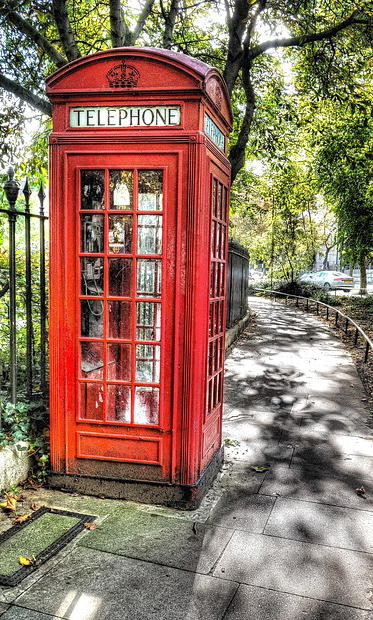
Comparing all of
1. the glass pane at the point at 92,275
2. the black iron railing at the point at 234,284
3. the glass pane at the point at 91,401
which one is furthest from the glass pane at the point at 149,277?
the black iron railing at the point at 234,284

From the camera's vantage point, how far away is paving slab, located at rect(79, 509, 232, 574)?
320 cm

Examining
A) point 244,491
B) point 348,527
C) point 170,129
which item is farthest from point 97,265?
point 348,527

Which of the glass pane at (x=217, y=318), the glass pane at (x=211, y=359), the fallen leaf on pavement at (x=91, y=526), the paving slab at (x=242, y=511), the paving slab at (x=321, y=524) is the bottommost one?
the paving slab at (x=321, y=524)

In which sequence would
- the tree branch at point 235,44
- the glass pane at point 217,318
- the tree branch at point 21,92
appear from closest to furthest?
the glass pane at point 217,318
the tree branch at point 21,92
the tree branch at point 235,44

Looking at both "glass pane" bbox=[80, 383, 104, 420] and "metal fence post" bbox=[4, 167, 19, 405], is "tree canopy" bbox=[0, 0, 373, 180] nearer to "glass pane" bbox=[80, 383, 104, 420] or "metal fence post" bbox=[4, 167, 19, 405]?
"metal fence post" bbox=[4, 167, 19, 405]

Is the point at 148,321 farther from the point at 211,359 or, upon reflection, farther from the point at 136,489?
the point at 136,489

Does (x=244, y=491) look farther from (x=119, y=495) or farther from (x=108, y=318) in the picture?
(x=108, y=318)

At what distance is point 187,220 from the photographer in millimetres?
3697

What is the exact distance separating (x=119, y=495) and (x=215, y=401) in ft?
3.82

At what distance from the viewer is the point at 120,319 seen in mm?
3895

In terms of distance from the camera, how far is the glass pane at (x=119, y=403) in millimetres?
3914

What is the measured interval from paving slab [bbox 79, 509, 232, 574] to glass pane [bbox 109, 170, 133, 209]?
2284 millimetres

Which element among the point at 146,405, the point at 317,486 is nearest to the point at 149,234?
the point at 146,405

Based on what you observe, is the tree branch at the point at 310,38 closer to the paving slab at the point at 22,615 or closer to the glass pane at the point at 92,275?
the glass pane at the point at 92,275
